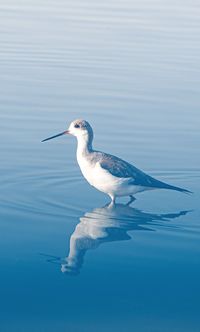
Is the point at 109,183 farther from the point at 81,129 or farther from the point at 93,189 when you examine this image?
the point at 81,129

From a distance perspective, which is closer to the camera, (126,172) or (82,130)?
(126,172)

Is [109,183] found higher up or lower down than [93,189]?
lower down

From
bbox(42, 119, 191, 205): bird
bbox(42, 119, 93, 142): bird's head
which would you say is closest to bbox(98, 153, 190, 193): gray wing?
bbox(42, 119, 191, 205): bird

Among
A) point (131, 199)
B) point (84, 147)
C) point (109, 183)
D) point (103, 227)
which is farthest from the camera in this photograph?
point (84, 147)

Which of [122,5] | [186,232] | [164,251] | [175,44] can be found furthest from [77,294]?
[122,5]

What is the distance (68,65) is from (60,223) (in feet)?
40.6

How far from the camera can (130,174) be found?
46.5 feet

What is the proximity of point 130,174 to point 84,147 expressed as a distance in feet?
3.42

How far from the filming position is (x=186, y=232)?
1283cm

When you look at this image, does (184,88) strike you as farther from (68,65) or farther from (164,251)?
(164,251)

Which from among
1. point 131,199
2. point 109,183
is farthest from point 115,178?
point 131,199

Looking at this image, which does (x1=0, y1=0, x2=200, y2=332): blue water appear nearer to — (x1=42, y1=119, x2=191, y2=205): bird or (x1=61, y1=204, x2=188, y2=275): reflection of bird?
(x1=61, y1=204, x2=188, y2=275): reflection of bird

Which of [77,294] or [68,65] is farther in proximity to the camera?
[68,65]

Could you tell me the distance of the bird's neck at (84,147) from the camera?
14.6 meters
